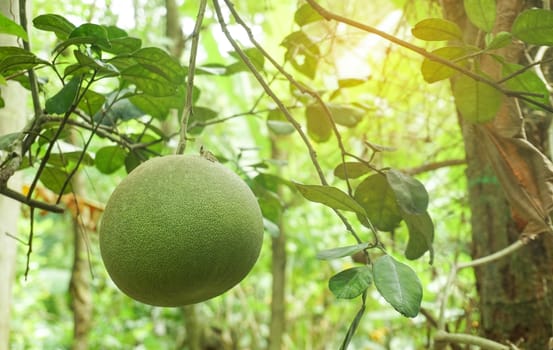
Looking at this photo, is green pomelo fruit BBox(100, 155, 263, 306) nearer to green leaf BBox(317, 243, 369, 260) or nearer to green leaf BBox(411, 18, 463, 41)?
green leaf BBox(317, 243, 369, 260)

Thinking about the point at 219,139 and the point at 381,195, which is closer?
the point at 381,195

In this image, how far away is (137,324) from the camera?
3.98 meters

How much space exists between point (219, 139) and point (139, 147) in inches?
77.0

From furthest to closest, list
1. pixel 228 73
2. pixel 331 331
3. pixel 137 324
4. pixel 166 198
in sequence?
1. pixel 137 324
2. pixel 331 331
3. pixel 228 73
4. pixel 166 198

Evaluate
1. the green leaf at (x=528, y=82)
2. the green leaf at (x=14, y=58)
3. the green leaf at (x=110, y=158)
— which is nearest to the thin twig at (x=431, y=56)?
the green leaf at (x=528, y=82)

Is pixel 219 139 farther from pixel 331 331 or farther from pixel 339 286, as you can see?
pixel 339 286

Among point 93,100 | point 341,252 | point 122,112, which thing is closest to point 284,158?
point 122,112

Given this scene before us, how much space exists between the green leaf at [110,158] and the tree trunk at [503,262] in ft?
1.99

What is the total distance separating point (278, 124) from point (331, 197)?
1.50ft

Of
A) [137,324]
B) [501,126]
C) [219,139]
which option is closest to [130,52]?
[501,126]

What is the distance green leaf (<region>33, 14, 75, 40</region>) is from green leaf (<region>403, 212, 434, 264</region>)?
0.48 meters

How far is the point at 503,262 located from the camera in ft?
3.18

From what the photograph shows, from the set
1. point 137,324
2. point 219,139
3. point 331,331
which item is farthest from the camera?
point 137,324

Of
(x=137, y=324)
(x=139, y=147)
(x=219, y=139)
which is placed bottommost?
(x=137, y=324)
